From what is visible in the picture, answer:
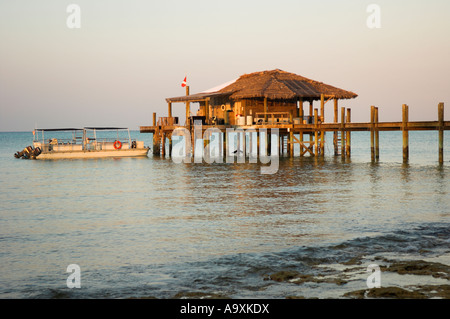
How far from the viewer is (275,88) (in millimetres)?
44469

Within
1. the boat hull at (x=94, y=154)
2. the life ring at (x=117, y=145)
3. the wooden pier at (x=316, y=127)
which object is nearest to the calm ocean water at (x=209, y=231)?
the wooden pier at (x=316, y=127)

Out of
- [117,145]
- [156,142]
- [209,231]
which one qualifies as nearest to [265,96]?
[156,142]

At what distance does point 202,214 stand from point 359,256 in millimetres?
8342

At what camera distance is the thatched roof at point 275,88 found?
143ft

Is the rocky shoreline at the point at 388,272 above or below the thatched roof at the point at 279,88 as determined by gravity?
below

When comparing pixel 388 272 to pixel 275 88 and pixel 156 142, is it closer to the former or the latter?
pixel 275 88

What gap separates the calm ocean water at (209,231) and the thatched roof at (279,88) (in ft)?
40.5

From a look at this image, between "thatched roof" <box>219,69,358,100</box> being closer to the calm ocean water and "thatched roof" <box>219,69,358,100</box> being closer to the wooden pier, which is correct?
the wooden pier

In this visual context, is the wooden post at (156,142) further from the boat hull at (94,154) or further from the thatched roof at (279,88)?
the thatched roof at (279,88)

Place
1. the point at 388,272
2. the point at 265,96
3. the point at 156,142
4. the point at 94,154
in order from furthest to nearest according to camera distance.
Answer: the point at 156,142 < the point at 94,154 < the point at 265,96 < the point at 388,272

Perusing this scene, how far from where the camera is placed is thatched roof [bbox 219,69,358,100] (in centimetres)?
4366

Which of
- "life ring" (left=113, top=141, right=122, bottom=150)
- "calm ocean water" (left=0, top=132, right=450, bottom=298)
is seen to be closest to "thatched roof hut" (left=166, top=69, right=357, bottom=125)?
"life ring" (left=113, top=141, right=122, bottom=150)

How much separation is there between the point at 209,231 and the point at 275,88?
95.1 ft

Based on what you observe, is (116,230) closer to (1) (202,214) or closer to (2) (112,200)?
(1) (202,214)
